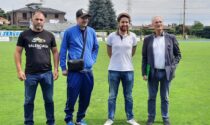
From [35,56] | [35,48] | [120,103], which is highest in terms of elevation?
[35,48]

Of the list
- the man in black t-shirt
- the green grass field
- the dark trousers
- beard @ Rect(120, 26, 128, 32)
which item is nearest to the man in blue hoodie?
the dark trousers

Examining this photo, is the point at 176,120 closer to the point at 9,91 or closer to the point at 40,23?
the point at 40,23

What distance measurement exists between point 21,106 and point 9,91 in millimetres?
2316

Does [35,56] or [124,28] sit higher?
[124,28]

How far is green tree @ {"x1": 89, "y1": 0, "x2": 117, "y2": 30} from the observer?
84625 mm

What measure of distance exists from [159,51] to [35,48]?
2245mm

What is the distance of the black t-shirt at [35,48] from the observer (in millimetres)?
6887

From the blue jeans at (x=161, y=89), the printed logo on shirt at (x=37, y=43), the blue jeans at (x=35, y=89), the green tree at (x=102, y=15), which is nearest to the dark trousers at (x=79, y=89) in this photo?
the blue jeans at (x=35, y=89)

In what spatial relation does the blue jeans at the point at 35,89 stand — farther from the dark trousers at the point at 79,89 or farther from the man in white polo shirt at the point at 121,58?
the man in white polo shirt at the point at 121,58

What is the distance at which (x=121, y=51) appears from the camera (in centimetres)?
751

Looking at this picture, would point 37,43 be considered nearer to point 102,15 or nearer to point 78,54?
point 78,54

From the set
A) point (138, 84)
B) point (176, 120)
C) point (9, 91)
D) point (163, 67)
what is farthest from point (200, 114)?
point (9, 91)

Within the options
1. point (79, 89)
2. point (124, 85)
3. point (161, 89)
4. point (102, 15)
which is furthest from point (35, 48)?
point (102, 15)

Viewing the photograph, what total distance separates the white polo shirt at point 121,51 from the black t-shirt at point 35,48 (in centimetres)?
128
